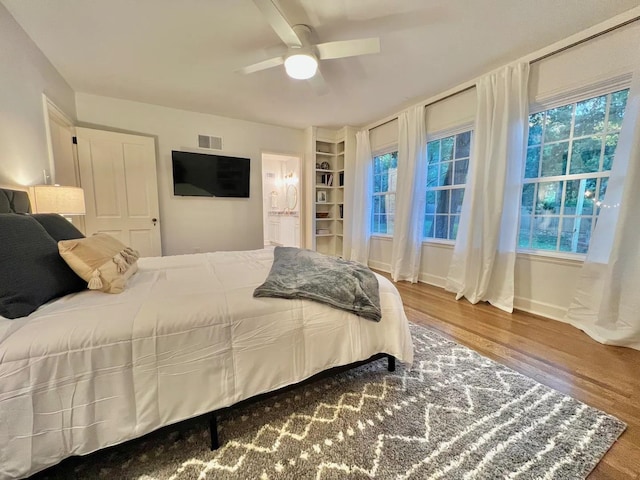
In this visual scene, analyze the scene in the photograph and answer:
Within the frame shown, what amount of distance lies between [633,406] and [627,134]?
193 cm

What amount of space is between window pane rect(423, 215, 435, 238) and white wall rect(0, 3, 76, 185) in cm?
427

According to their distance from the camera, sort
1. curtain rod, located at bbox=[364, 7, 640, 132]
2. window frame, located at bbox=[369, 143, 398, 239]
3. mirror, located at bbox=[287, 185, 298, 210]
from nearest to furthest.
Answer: curtain rod, located at bbox=[364, 7, 640, 132] < window frame, located at bbox=[369, 143, 398, 239] < mirror, located at bbox=[287, 185, 298, 210]

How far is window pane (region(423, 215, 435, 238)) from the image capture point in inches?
→ 146

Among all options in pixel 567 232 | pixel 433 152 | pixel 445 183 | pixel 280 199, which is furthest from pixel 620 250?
pixel 280 199

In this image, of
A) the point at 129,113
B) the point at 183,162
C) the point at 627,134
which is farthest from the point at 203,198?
the point at 627,134

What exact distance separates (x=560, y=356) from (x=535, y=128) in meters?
2.18

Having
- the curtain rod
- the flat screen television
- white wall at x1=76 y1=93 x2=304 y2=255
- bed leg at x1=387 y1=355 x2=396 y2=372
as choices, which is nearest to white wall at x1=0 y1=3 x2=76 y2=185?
white wall at x1=76 y1=93 x2=304 y2=255

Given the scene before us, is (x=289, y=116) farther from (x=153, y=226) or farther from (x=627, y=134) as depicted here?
(x=627, y=134)

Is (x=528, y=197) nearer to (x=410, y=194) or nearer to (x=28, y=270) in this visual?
(x=410, y=194)

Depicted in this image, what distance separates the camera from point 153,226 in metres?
3.72

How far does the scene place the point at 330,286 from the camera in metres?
1.41

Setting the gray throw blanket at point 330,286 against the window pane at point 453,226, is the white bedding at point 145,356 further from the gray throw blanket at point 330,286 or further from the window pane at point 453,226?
the window pane at point 453,226

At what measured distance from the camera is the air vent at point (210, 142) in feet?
13.3

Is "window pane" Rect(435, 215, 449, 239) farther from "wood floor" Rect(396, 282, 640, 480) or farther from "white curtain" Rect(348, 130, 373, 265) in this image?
"white curtain" Rect(348, 130, 373, 265)
